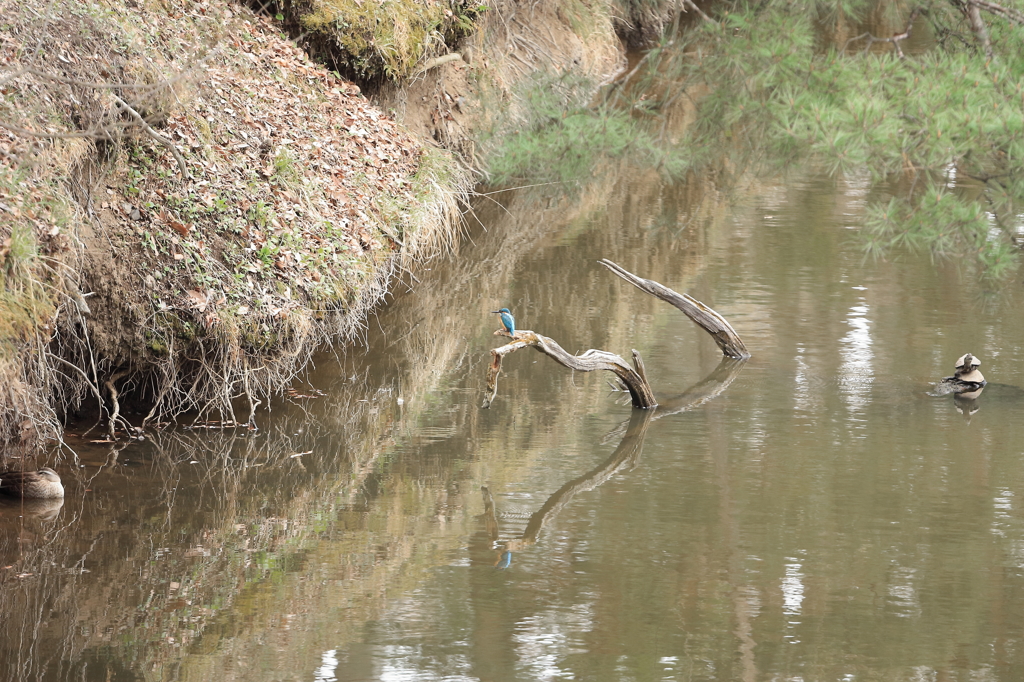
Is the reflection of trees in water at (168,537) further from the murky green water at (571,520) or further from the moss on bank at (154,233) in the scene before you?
the moss on bank at (154,233)

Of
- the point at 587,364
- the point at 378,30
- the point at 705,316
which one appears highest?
the point at 378,30

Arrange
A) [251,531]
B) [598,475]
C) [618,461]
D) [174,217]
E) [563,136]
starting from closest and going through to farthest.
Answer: [251,531] < [598,475] < [618,461] < [174,217] < [563,136]

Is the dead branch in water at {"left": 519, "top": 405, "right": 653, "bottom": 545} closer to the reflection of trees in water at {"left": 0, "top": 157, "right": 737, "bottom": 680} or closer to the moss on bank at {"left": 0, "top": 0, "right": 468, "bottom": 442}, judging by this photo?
the reflection of trees in water at {"left": 0, "top": 157, "right": 737, "bottom": 680}

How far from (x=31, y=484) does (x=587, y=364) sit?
358 cm

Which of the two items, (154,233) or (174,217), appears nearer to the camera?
(154,233)

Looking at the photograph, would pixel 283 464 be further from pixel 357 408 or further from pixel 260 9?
pixel 260 9

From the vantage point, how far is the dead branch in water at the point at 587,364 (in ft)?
24.8

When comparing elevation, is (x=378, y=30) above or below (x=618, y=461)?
above

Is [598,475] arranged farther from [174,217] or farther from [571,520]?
[174,217]

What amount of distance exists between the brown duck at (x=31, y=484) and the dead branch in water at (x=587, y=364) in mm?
2683

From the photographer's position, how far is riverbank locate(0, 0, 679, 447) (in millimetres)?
6742

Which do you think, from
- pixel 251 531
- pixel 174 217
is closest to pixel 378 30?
pixel 174 217

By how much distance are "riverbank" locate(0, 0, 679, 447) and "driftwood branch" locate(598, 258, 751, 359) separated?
196 centimetres

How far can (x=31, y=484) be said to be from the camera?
655 centimetres
